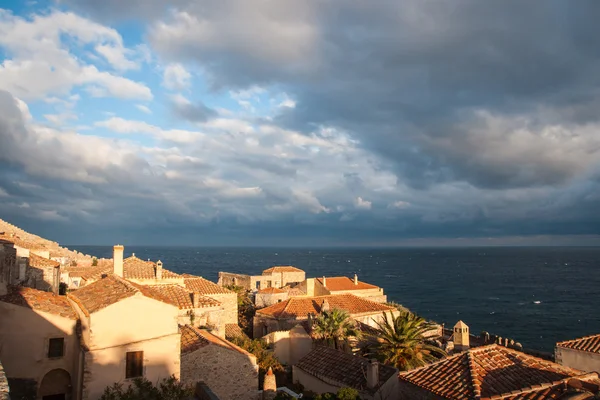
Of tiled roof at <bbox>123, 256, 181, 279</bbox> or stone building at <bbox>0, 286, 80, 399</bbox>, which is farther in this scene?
tiled roof at <bbox>123, 256, 181, 279</bbox>

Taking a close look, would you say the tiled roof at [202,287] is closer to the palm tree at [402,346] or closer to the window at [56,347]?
the palm tree at [402,346]

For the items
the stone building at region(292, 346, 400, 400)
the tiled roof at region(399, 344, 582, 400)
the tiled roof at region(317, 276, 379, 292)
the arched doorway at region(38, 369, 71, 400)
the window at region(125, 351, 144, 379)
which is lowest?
the stone building at region(292, 346, 400, 400)

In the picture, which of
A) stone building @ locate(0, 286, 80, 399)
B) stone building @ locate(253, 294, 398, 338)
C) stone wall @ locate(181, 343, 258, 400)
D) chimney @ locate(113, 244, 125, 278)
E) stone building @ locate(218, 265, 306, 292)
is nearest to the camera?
stone building @ locate(0, 286, 80, 399)

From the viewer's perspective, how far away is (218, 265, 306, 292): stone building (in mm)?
66812

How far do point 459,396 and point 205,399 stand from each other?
10008mm

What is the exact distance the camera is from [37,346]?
52.1 feet

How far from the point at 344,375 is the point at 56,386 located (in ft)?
45.1

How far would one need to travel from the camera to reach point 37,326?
1591cm

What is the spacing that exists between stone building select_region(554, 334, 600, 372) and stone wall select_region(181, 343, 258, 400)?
19351mm

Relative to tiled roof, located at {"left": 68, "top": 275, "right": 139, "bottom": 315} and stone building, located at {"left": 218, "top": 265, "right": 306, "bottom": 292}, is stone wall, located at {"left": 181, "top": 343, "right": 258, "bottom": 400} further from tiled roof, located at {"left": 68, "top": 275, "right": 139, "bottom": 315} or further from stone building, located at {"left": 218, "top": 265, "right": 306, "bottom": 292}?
stone building, located at {"left": 218, "top": 265, "right": 306, "bottom": 292}

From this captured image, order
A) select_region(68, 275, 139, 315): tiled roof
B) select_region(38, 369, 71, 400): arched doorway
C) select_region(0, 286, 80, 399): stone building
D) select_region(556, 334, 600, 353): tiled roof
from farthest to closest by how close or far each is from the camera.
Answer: select_region(556, 334, 600, 353): tiled roof, select_region(38, 369, 71, 400): arched doorway, select_region(68, 275, 139, 315): tiled roof, select_region(0, 286, 80, 399): stone building

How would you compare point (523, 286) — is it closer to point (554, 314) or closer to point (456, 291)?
point (456, 291)

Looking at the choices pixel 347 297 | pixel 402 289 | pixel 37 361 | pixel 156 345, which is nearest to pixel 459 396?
pixel 156 345

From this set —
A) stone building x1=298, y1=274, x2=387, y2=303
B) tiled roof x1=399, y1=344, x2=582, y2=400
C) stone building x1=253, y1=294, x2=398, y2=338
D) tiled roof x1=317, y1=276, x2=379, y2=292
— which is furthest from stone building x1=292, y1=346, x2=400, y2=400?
tiled roof x1=317, y1=276, x2=379, y2=292
